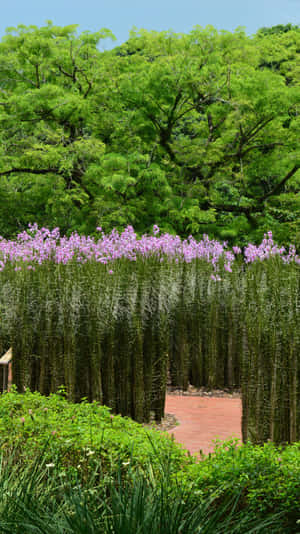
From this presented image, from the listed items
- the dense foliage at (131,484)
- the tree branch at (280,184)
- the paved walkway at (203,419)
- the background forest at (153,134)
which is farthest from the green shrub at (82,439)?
the tree branch at (280,184)

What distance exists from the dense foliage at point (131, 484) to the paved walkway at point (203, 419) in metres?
1.85

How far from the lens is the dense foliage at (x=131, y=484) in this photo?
2920mm

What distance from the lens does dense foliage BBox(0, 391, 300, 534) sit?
9.58 feet

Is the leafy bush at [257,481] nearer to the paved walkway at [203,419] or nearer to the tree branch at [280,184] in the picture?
the paved walkway at [203,419]

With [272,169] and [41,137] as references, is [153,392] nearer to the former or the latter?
[272,169]

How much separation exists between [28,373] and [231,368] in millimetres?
3270

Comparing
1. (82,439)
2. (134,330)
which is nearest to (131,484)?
(82,439)

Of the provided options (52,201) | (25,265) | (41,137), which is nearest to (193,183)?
(52,201)

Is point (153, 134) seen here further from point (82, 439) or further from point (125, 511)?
point (125, 511)

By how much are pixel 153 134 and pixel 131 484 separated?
57.1ft

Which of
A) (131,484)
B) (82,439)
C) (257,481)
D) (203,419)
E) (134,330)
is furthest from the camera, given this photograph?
(203,419)

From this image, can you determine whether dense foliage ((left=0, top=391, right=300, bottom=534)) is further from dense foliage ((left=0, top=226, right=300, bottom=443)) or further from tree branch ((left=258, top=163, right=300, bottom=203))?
tree branch ((left=258, top=163, right=300, bottom=203))

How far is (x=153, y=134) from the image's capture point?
20.0 meters

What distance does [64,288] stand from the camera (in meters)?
6.32
